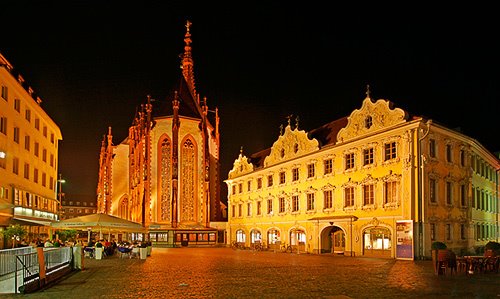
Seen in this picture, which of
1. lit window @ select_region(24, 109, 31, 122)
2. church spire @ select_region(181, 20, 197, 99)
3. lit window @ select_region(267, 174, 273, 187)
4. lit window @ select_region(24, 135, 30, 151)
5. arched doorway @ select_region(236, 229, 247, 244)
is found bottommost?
arched doorway @ select_region(236, 229, 247, 244)

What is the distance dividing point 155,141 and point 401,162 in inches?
1659

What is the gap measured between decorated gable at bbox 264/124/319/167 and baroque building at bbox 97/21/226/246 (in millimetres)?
17762

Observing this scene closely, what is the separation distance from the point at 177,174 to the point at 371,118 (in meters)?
36.3

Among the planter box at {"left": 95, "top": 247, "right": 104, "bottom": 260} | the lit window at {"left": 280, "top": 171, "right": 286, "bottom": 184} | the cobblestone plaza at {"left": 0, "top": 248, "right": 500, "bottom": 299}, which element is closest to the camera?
the cobblestone plaza at {"left": 0, "top": 248, "right": 500, "bottom": 299}

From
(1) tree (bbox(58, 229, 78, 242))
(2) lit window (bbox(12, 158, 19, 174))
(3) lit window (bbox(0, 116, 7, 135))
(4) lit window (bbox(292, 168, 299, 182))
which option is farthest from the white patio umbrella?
(4) lit window (bbox(292, 168, 299, 182))

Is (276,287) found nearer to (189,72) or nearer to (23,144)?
(23,144)

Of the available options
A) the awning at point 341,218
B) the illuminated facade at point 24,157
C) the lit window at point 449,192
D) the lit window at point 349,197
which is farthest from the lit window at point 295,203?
the illuminated facade at point 24,157

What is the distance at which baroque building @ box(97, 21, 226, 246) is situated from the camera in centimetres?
7012

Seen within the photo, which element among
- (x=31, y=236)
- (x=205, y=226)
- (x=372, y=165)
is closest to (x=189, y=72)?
(x=205, y=226)

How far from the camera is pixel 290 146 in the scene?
172 ft

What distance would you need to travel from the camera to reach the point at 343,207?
43.2 m

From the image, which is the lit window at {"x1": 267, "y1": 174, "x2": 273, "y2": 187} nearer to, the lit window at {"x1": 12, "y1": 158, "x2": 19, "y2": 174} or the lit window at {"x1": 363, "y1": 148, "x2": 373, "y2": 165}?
the lit window at {"x1": 363, "y1": 148, "x2": 373, "y2": 165}

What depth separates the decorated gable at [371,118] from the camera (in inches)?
1505

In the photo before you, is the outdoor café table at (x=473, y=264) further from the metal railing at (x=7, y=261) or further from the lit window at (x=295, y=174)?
the lit window at (x=295, y=174)
